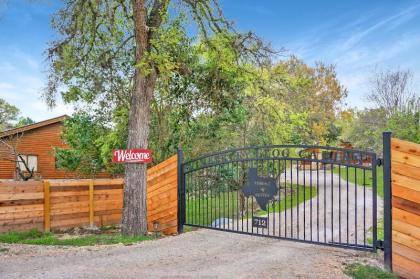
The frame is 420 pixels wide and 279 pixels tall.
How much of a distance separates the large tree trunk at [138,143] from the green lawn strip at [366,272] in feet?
15.3

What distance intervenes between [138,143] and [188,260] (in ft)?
11.4

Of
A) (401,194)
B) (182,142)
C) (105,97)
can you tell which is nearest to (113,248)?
(401,194)

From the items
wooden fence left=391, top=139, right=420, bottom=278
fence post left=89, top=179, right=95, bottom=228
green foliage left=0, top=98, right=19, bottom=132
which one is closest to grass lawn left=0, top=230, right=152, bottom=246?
fence post left=89, top=179, right=95, bottom=228

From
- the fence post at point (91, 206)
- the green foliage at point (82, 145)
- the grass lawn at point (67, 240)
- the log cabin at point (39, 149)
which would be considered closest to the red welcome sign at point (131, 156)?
the grass lawn at point (67, 240)

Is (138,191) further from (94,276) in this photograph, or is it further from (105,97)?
(105,97)

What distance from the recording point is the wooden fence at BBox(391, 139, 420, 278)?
5070mm

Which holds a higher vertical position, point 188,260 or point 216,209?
point 188,260

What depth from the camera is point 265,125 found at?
11.9m

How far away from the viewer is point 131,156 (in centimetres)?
831

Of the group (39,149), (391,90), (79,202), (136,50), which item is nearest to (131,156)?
(136,50)

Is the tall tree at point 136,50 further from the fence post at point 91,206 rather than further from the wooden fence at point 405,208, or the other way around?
the wooden fence at point 405,208

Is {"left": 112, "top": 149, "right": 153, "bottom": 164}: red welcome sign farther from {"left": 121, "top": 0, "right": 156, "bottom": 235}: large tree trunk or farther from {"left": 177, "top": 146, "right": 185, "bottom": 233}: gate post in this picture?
{"left": 177, "top": 146, "right": 185, "bottom": 233}: gate post

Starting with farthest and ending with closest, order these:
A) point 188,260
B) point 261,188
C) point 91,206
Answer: point 91,206 → point 261,188 → point 188,260

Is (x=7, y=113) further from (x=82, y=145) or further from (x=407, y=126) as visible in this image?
(x=407, y=126)
